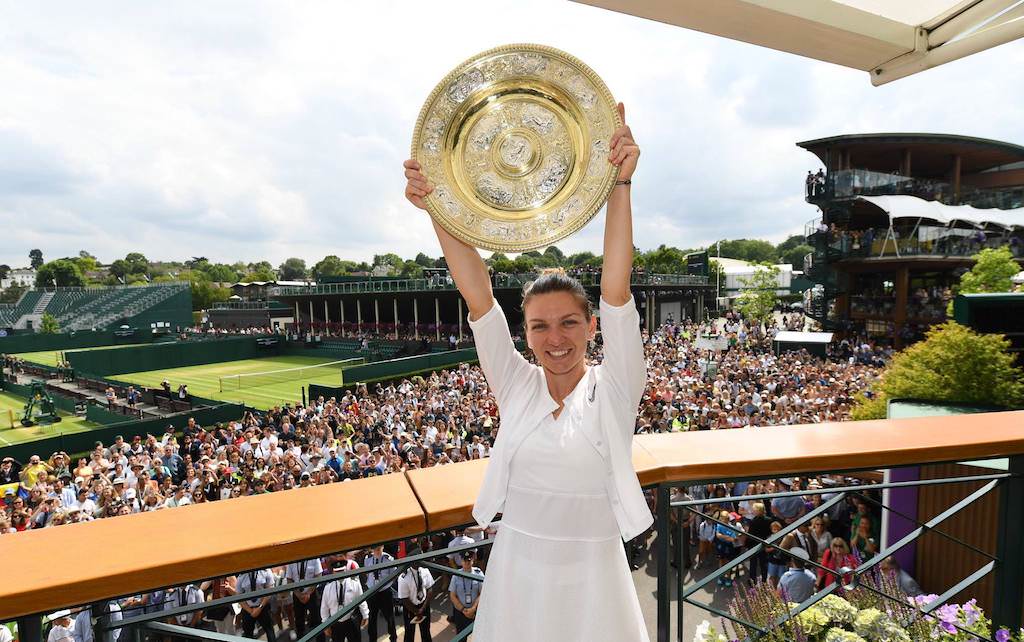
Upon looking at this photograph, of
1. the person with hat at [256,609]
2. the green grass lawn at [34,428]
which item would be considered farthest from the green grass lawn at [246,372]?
the person with hat at [256,609]

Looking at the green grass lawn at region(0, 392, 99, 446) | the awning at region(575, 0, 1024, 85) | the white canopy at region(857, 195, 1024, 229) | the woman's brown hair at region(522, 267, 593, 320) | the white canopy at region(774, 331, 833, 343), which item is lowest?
the green grass lawn at region(0, 392, 99, 446)

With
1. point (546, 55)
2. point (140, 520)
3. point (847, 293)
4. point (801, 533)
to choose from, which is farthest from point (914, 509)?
point (847, 293)

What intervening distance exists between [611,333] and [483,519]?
1.98ft

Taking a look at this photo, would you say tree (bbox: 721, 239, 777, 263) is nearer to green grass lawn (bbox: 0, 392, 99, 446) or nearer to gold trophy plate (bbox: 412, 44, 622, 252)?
green grass lawn (bbox: 0, 392, 99, 446)

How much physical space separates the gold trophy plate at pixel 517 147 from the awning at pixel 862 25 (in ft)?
3.48

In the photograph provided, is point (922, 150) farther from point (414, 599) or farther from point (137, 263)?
point (137, 263)

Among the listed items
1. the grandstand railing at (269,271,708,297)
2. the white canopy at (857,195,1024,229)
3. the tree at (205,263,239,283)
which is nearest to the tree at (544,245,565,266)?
the grandstand railing at (269,271,708,297)

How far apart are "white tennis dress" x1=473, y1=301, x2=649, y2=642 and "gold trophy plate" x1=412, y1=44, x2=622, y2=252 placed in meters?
0.64

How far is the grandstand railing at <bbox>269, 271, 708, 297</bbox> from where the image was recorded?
36406 mm

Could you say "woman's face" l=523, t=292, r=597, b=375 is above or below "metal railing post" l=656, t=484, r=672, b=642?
above

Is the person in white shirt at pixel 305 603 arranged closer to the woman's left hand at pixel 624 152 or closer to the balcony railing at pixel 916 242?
the woman's left hand at pixel 624 152

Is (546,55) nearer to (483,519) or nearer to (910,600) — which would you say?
(483,519)

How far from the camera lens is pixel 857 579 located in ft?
6.47

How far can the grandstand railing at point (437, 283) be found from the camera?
119 ft
